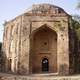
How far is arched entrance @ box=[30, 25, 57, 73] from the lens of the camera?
18922 mm

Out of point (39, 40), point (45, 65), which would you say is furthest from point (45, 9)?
point (45, 65)

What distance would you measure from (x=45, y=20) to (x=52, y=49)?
290cm

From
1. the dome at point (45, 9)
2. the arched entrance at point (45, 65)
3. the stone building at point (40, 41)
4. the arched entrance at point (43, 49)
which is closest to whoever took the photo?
the stone building at point (40, 41)

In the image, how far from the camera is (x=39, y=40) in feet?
64.8

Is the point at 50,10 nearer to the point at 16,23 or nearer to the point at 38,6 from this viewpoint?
the point at 38,6

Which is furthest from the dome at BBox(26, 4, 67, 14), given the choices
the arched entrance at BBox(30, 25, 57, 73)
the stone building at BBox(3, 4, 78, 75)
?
the arched entrance at BBox(30, 25, 57, 73)

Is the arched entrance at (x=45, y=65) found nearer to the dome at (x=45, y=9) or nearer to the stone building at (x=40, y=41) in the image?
the stone building at (x=40, y=41)

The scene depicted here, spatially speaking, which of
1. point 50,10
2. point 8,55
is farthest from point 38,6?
point 8,55

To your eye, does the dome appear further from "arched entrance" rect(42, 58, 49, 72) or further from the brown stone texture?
"arched entrance" rect(42, 58, 49, 72)

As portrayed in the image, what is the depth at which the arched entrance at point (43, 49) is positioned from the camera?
1892 cm

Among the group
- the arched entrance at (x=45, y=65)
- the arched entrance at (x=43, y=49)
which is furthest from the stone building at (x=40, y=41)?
the arched entrance at (x=45, y=65)

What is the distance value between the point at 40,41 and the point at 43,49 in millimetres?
795

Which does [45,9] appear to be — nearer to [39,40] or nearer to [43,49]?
[39,40]

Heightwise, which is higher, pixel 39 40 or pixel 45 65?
pixel 39 40
